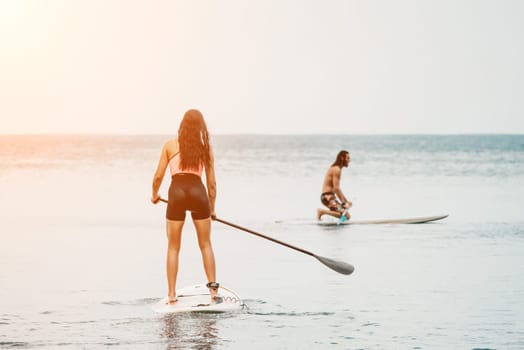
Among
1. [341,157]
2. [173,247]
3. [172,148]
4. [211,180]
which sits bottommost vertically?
[173,247]

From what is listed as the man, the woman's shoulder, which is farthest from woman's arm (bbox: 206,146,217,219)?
the man

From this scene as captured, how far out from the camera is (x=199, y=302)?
974 centimetres

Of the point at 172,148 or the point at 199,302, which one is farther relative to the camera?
the point at 199,302

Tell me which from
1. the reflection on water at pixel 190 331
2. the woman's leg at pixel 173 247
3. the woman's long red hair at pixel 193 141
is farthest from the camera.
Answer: the woman's leg at pixel 173 247

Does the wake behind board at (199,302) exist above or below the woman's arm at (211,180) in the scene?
below

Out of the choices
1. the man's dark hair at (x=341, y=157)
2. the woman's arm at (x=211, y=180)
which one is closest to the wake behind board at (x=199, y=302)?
the woman's arm at (x=211, y=180)

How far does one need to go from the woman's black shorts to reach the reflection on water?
0.93m

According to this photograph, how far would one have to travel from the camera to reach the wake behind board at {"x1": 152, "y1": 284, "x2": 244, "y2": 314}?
956 centimetres

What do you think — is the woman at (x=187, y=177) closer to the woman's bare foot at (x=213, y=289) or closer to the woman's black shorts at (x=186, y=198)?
the woman's black shorts at (x=186, y=198)

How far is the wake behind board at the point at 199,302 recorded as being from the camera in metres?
9.56

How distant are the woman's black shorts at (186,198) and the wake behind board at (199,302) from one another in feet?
2.74

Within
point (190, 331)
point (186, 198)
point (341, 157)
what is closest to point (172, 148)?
point (186, 198)

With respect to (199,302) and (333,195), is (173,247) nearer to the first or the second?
(199,302)

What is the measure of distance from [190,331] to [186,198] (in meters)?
1.35
